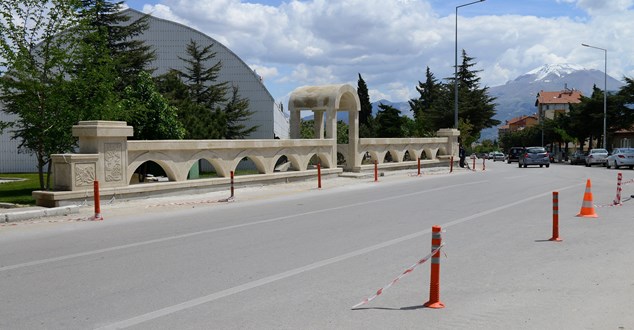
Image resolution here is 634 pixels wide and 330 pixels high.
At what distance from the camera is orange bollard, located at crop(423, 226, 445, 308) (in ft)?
20.1

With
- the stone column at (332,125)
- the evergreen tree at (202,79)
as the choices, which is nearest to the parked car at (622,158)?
the stone column at (332,125)

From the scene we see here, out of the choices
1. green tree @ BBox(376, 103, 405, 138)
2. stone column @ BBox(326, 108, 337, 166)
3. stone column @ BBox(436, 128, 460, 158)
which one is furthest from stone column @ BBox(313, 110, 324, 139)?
green tree @ BBox(376, 103, 405, 138)

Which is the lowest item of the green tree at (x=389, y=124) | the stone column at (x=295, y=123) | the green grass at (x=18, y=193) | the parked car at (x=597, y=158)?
the green grass at (x=18, y=193)

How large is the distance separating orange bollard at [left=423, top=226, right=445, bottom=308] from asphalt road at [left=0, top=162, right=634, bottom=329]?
13 centimetres

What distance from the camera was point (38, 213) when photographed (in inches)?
555

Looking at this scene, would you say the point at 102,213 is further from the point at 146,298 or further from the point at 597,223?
the point at 597,223

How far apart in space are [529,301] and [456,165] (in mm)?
33202

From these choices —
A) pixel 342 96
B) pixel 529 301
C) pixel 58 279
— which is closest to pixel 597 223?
pixel 529 301

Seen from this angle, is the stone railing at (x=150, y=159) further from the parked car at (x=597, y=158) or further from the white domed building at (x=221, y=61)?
the parked car at (x=597, y=158)

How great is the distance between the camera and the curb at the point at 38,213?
1342 cm

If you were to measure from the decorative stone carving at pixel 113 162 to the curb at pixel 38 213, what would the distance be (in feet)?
6.33

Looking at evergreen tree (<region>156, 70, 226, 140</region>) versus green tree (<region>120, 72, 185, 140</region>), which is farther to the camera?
evergreen tree (<region>156, 70, 226, 140</region>)

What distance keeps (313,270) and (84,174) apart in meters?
9.98

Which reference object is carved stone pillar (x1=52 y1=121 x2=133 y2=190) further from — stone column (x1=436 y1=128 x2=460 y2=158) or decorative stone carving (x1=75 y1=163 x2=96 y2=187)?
stone column (x1=436 y1=128 x2=460 y2=158)
